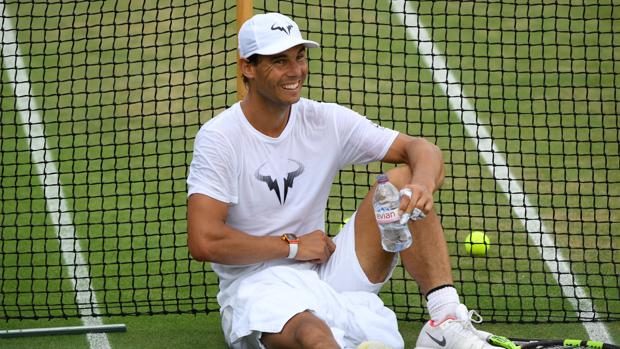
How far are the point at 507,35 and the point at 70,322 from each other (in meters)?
6.73

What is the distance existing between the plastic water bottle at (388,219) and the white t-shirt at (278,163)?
0.37 m

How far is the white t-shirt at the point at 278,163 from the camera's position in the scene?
20.1ft

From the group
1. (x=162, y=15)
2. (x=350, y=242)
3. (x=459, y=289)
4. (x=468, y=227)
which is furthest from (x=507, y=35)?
(x=350, y=242)

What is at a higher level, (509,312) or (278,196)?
(278,196)

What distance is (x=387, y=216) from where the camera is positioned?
5926 millimetres

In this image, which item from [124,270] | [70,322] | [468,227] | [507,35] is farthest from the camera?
[507,35]

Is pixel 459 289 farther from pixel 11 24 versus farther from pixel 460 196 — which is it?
pixel 11 24

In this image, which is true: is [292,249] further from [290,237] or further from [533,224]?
[533,224]

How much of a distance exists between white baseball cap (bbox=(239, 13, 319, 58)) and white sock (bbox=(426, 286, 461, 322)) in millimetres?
1345

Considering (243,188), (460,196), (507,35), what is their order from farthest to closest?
(507,35) → (460,196) → (243,188)

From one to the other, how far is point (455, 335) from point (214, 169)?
1.35m

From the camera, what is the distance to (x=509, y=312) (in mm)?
7184

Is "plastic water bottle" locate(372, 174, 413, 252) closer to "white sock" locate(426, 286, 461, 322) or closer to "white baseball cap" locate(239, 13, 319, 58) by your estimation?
"white sock" locate(426, 286, 461, 322)

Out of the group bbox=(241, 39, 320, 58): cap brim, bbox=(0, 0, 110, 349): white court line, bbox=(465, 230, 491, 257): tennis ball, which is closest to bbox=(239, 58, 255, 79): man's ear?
bbox=(241, 39, 320, 58): cap brim
